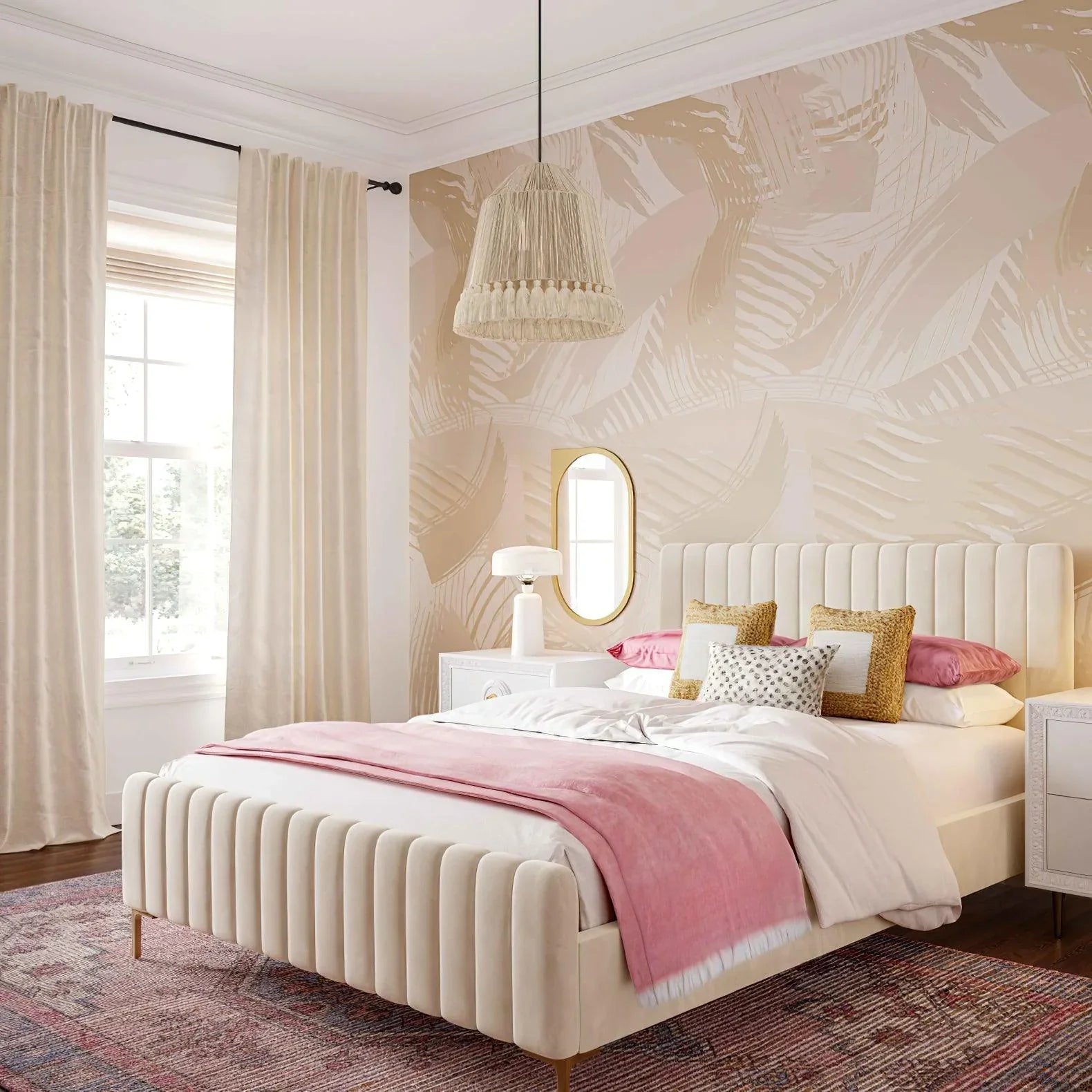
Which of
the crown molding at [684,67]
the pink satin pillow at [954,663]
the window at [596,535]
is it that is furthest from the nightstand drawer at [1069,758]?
the crown molding at [684,67]

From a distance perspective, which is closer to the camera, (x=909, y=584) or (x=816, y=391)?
(x=909, y=584)

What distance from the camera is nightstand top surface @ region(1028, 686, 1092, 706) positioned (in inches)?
136

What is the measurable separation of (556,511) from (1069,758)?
2633mm

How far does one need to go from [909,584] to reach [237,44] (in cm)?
331

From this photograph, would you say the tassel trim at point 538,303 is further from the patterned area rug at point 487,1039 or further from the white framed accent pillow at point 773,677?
the patterned area rug at point 487,1039

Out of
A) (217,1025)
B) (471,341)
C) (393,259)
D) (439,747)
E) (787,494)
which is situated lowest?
→ (217,1025)

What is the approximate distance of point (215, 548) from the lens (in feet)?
18.3

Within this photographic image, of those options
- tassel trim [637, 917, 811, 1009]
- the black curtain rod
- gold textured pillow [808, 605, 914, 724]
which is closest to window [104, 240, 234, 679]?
the black curtain rod

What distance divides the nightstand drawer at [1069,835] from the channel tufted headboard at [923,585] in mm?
534

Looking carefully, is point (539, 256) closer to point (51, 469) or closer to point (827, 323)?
point (827, 323)

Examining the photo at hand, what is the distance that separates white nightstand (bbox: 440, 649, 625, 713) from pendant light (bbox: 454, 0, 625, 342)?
1.75 metres

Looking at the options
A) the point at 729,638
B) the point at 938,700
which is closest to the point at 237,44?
the point at 729,638

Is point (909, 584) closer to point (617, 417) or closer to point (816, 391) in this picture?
point (816, 391)

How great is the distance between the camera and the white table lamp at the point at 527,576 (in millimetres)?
5117
